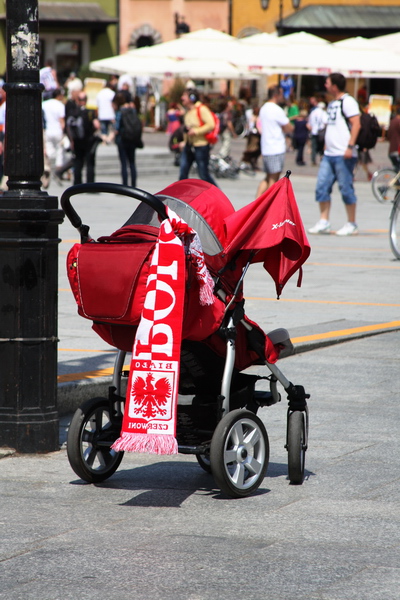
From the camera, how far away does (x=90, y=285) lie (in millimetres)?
5129

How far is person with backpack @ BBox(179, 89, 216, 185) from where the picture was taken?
68.1 ft

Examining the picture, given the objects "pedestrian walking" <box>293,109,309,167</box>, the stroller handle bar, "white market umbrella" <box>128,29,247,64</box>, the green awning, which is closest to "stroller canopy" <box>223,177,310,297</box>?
the stroller handle bar

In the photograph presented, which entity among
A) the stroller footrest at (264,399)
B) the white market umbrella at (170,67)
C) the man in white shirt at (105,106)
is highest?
the white market umbrella at (170,67)

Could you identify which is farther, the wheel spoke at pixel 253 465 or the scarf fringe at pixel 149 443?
the wheel spoke at pixel 253 465

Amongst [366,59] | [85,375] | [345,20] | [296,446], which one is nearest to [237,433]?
[296,446]

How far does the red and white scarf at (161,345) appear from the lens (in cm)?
505

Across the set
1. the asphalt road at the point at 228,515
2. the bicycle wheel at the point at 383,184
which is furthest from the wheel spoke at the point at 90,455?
the bicycle wheel at the point at 383,184

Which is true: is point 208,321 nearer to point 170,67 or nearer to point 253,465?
point 253,465

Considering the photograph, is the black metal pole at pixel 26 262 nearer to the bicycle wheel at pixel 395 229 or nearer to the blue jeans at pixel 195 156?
the bicycle wheel at pixel 395 229

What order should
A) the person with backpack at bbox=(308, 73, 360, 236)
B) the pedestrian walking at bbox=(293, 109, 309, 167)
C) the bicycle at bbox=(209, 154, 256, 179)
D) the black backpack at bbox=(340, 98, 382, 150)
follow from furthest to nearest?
the pedestrian walking at bbox=(293, 109, 309, 167), the bicycle at bbox=(209, 154, 256, 179), the black backpack at bbox=(340, 98, 382, 150), the person with backpack at bbox=(308, 73, 360, 236)

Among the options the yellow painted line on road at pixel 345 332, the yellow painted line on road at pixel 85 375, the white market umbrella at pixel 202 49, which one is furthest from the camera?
the white market umbrella at pixel 202 49

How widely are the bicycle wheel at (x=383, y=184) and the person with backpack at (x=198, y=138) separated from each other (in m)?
3.34

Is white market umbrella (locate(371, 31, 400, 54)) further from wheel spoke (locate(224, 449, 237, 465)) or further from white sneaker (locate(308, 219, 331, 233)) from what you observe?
wheel spoke (locate(224, 449, 237, 465))

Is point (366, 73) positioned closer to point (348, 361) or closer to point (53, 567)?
point (348, 361)
